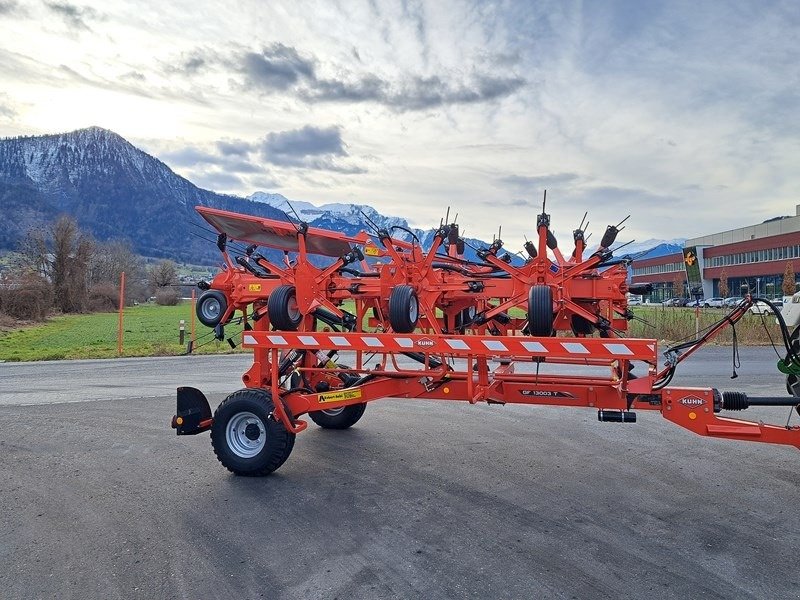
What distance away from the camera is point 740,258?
6969 centimetres

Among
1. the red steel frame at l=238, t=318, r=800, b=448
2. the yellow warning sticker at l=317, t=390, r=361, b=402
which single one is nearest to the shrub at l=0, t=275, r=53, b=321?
the red steel frame at l=238, t=318, r=800, b=448

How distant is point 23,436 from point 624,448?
23.5 feet

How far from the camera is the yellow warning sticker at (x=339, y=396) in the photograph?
19.5 feet

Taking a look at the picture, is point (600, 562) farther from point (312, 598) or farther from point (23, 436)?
point (23, 436)

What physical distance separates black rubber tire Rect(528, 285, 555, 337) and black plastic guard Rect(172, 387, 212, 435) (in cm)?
332

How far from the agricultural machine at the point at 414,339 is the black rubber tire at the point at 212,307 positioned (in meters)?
0.01

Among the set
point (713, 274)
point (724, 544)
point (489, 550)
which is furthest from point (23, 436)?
point (713, 274)

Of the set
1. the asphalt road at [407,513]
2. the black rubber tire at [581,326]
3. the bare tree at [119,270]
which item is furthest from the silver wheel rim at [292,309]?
the bare tree at [119,270]

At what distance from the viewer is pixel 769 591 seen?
11.9 ft

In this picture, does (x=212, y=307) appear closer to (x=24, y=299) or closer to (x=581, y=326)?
(x=581, y=326)

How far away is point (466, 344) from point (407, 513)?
148 cm

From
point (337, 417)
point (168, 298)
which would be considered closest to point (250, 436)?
point (337, 417)

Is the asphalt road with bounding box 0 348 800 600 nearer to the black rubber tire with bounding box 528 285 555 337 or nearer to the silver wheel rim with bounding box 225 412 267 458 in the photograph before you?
the silver wheel rim with bounding box 225 412 267 458

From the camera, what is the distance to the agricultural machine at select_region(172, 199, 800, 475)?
512 cm
